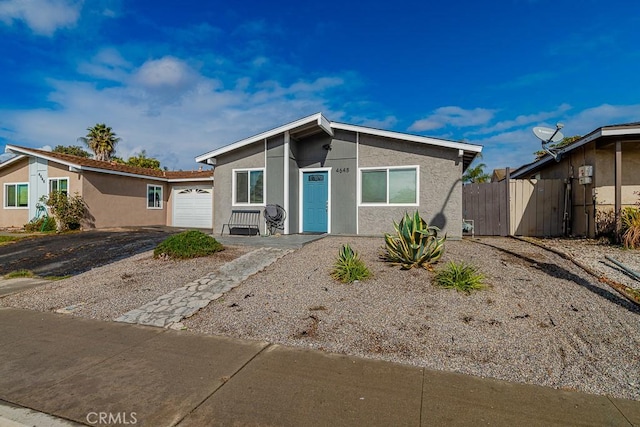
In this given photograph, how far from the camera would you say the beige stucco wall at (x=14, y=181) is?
1875cm

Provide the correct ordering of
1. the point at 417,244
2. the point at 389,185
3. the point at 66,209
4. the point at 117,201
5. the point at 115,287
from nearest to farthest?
the point at 417,244
the point at 115,287
the point at 389,185
the point at 66,209
the point at 117,201

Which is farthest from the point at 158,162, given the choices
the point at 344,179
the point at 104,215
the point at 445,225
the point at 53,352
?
the point at 53,352

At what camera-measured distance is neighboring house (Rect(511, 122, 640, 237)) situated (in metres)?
8.94

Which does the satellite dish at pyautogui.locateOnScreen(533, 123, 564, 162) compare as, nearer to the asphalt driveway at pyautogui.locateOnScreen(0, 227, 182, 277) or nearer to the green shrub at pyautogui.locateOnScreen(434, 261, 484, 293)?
the green shrub at pyautogui.locateOnScreen(434, 261, 484, 293)

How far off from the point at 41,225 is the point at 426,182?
1850 cm

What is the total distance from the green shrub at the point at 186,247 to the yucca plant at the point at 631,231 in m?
9.99

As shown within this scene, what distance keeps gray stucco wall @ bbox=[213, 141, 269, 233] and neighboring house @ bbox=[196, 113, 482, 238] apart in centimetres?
4

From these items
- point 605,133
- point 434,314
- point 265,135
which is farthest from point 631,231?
point 265,135

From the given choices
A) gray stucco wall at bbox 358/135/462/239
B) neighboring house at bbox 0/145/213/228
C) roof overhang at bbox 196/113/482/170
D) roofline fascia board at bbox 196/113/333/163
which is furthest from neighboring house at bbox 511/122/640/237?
neighboring house at bbox 0/145/213/228

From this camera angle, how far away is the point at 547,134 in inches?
444

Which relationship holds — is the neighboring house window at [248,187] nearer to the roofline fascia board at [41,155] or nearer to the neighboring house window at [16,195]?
the roofline fascia board at [41,155]

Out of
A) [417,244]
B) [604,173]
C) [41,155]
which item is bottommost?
[417,244]

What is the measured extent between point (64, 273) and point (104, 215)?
1095cm

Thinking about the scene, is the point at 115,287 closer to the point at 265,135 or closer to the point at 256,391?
the point at 256,391
